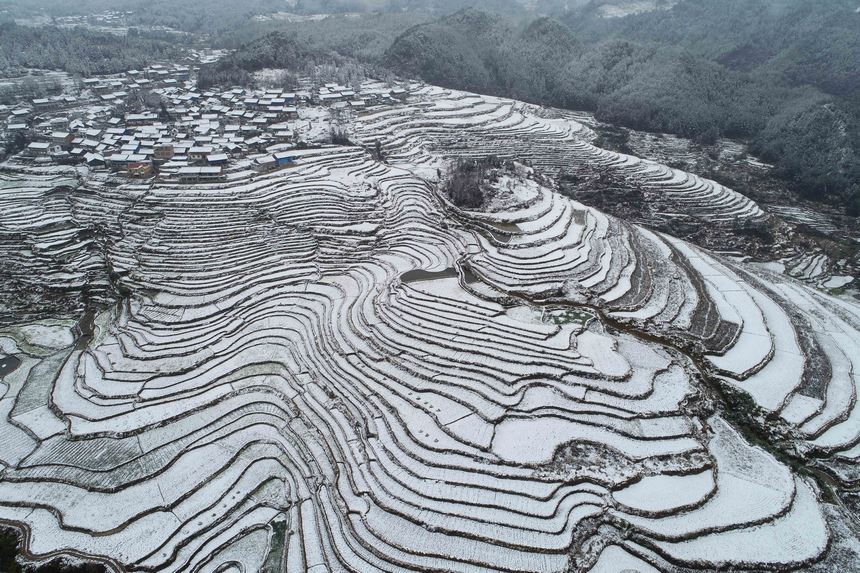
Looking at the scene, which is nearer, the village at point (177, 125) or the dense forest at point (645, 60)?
the village at point (177, 125)

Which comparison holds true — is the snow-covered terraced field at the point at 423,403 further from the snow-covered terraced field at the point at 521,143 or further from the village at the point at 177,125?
the snow-covered terraced field at the point at 521,143

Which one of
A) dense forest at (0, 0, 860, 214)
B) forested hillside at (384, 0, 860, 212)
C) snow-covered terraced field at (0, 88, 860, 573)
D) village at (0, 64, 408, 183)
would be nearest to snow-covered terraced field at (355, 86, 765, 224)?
village at (0, 64, 408, 183)

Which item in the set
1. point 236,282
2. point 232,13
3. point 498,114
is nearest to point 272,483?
point 236,282

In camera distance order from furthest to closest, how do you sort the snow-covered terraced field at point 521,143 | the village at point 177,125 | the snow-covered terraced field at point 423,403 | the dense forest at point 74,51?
the dense forest at point 74,51, the snow-covered terraced field at point 521,143, the village at point 177,125, the snow-covered terraced field at point 423,403

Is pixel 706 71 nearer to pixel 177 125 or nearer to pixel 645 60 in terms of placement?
pixel 645 60

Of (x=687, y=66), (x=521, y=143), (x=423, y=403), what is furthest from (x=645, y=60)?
(x=423, y=403)

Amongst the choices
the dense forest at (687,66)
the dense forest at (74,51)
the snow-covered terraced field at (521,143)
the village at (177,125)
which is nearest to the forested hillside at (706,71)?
the dense forest at (687,66)

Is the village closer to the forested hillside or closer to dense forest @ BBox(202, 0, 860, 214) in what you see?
dense forest @ BBox(202, 0, 860, 214)
